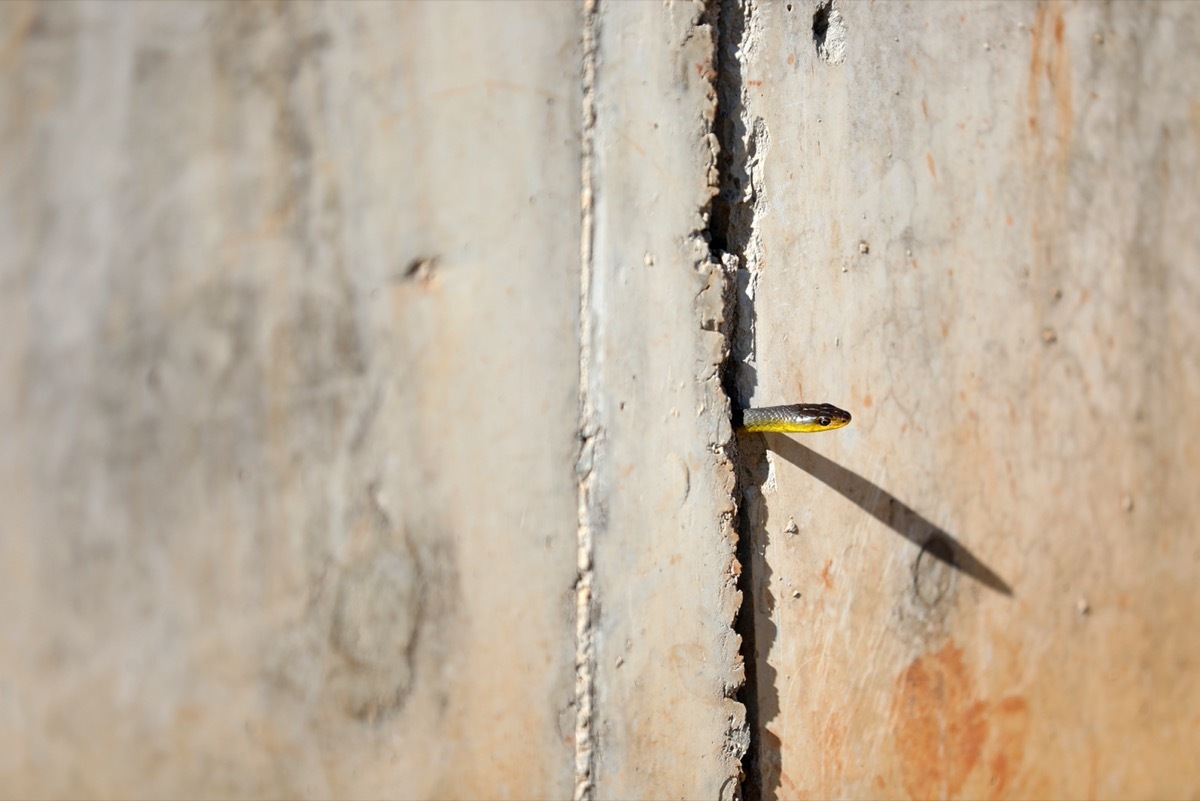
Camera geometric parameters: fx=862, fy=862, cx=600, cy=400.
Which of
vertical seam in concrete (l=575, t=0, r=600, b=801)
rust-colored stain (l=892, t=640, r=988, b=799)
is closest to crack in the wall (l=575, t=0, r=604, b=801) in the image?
vertical seam in concrete (l=575, t=0, r=600, b=801)

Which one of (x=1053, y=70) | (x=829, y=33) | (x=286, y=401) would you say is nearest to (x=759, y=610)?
(x=286, y=401)

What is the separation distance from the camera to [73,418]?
5.84 ft

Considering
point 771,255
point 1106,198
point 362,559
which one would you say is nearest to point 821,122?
point 771,255

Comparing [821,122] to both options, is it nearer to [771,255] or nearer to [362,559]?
A: [771,255]

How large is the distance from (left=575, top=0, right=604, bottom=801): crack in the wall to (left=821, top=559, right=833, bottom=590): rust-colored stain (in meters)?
0.53

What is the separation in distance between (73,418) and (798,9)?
180 cm

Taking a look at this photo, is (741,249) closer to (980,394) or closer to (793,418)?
(793,418)

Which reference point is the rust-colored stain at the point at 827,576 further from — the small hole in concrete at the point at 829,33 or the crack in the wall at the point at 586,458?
the small hole in concrete at the point at 829,33

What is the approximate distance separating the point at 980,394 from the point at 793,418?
2.01 feet

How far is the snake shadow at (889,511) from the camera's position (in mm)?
1918

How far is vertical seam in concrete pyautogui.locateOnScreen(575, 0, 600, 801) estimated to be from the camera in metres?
1.80

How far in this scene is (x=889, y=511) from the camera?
6.55 ft

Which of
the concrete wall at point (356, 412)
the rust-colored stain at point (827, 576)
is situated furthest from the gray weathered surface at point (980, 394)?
the concrete wall at point (356, 412)

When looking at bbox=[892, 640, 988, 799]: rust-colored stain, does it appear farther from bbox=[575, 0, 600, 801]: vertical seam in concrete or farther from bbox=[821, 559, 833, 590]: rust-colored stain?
bbox=[575, 0, 600, 801]: vertical seam in concrete
